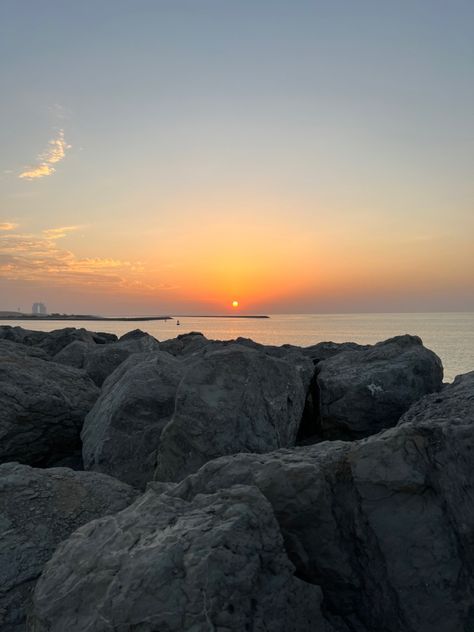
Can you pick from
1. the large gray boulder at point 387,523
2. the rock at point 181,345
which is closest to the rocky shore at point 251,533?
the large gray boulder at point 387,523

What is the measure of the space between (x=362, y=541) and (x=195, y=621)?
1.39 m

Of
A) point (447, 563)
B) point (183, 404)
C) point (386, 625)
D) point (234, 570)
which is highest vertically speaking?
point (183, 404)

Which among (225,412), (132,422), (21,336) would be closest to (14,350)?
(132,422)

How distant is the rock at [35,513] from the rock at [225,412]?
0.80 meters

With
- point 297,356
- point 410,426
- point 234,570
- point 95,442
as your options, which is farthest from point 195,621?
point 297,356

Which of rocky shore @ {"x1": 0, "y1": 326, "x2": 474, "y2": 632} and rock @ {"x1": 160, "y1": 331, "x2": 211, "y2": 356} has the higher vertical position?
rock @ {"x1": 160, "y1": 331, "x2": 211, "y2": 356}

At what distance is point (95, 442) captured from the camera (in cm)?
718

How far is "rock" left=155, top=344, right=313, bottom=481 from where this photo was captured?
5891 mm

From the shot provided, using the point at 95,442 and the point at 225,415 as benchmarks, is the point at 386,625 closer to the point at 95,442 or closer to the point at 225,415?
the point at 225,415

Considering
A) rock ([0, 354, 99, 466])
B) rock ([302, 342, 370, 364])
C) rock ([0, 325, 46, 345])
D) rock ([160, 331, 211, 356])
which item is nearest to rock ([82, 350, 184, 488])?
rock ([0, 354, 99, 466])

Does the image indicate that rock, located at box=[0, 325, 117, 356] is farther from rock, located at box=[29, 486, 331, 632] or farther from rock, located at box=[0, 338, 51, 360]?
rock, located at box=[29, 486, 331, 632]

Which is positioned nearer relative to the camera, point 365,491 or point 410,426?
point 365,491

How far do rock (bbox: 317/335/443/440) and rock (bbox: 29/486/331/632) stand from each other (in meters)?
5.25

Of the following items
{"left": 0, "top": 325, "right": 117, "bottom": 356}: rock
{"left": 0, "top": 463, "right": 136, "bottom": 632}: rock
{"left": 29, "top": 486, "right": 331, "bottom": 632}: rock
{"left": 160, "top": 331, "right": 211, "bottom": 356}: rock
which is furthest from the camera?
{"left": 0, "top": 325, "right": 117, "bottom": 356}: rock
